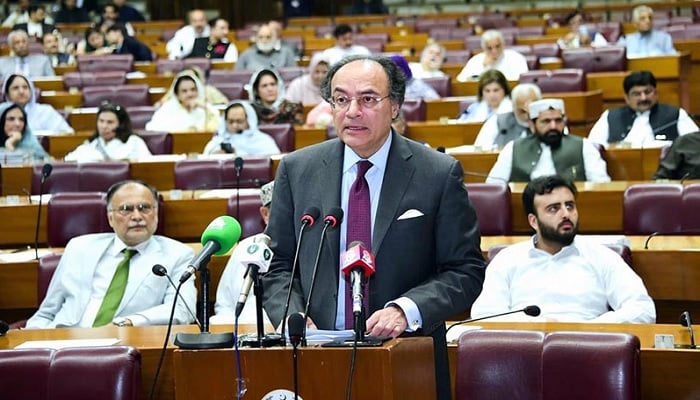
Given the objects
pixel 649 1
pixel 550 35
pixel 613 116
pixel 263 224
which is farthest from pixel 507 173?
pixel 649 1

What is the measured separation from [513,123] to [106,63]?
18.9 feet

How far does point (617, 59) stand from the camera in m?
9.72

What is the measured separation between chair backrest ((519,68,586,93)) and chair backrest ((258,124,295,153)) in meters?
2.07

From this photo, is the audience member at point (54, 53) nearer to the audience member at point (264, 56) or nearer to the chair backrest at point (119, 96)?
the audience member at point (264, 56)

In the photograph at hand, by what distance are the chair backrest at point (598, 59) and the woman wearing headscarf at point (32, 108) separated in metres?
4.21

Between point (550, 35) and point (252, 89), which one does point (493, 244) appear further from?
point (550, 35)

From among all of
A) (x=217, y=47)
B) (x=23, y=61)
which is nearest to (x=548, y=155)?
(x=217, y=47)

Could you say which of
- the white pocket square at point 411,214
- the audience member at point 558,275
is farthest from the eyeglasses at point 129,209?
the white pocket square at point 411,214

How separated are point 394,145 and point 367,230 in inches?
8.3

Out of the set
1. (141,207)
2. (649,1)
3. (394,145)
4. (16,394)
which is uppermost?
(649,1)

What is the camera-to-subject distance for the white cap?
648cm

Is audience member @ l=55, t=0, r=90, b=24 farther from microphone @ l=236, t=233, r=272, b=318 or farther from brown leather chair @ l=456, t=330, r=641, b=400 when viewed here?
microphone @ l=236, t=233, r=272, b=318

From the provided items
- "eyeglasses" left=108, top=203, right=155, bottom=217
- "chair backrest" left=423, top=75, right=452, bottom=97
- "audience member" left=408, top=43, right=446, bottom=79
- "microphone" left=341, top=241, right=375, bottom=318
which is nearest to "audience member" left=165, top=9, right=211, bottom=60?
"audience member" left=408, top=43, right=446, bottom=79

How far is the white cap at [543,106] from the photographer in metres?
6.48
